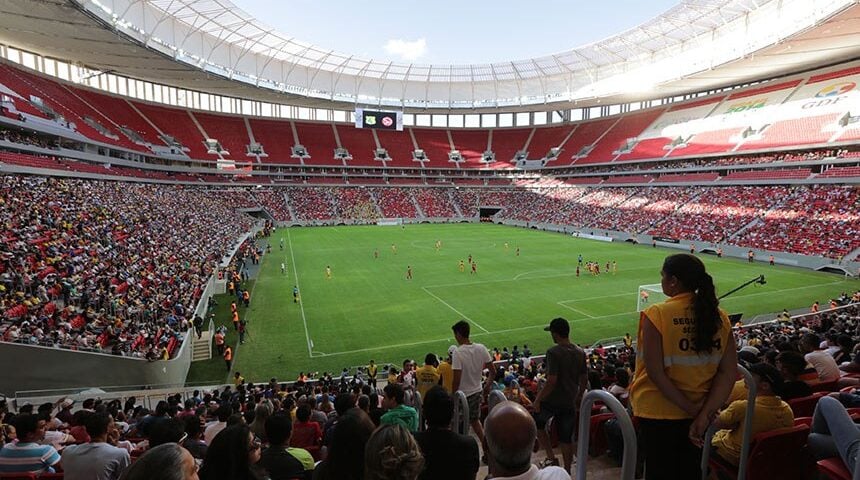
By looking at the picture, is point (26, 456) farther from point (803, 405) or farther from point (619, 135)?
point (619, 135)

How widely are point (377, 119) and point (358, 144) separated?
41.8 feet

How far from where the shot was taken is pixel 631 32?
5144 cm

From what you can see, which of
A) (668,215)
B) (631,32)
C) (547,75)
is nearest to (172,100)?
(547,75)

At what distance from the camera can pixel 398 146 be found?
83.8 meters

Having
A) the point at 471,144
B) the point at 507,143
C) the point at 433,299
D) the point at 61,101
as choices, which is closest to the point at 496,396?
the point at 433,299

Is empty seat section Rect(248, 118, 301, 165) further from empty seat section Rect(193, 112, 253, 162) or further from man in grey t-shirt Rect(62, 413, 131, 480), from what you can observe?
man in grey t-shirt Rect(62, 413, 131, 480)

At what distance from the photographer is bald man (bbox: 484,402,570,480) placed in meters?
2.22

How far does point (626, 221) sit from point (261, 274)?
41.0m

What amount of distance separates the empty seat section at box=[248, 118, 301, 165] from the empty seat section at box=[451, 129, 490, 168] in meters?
29.8

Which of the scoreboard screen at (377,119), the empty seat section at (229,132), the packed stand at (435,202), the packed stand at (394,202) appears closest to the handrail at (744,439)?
the packed stand at (394,202)

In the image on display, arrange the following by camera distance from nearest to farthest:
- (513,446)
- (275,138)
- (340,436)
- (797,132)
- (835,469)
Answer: (513,446), (340,436), (835,469), (797,132), (275,138)

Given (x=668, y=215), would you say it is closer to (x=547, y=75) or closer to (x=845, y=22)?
(x=845, y=22)

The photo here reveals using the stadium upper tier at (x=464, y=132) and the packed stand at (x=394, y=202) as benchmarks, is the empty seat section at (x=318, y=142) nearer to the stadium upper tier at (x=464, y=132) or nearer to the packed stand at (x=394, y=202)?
the stadium upper tier at (x=464, y=132)

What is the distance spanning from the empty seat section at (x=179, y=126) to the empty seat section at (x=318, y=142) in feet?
50.0
